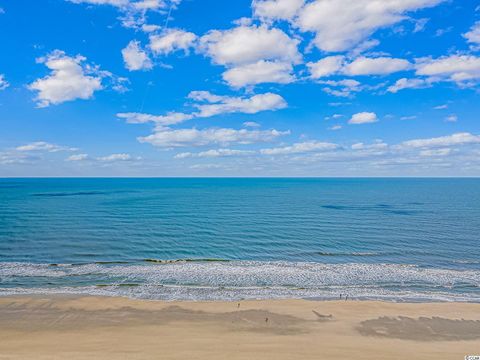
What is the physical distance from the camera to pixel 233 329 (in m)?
18.9

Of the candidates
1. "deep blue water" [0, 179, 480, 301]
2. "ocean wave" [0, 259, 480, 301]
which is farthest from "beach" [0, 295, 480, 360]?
"deep blue water" [0, 179, 480, 301]

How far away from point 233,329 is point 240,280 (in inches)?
352

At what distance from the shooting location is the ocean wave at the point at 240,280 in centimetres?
2503

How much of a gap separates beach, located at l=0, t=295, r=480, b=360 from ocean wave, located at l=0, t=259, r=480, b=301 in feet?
6.82

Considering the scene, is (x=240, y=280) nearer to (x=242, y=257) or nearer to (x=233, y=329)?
(x=242, y=257)

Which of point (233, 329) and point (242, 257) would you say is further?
point (242, 257)

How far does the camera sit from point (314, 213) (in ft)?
228

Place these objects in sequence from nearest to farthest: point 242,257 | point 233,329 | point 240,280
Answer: point 233,329, point 240,280, point 242,257

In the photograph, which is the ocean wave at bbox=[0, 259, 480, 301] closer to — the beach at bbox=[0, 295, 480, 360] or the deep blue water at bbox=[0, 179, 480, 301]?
the deep blue water at bbox=[0, 179, 480, 301]

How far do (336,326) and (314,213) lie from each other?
169ft

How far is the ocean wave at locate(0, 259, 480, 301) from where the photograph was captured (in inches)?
985

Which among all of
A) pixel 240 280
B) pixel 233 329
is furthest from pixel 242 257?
pixel 233 329

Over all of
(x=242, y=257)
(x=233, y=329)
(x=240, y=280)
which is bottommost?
(x=233, y=329)

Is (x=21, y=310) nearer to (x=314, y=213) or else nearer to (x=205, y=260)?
(x=205, y=260)
